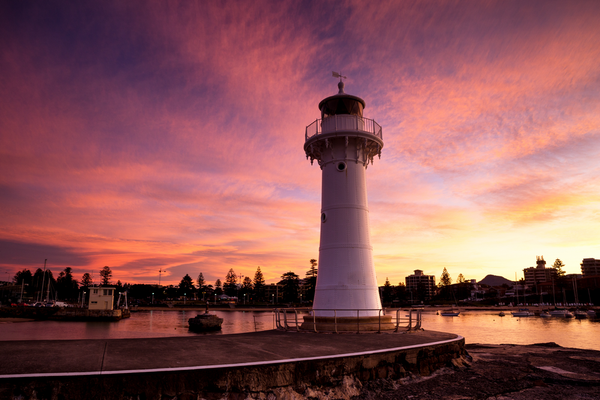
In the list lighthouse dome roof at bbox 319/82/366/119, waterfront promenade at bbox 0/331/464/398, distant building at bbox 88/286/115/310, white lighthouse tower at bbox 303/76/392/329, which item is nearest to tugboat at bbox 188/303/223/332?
distant building at bbox 88/286/115/310

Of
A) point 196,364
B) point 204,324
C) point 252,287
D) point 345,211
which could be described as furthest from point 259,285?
point 196,364

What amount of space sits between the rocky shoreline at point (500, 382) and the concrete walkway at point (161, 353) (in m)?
0.97

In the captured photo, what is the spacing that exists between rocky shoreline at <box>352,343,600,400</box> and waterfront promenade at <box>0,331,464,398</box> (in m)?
0.39

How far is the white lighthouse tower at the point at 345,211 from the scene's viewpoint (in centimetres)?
1616

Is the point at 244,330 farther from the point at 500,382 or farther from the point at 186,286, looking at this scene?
the point at 186,286

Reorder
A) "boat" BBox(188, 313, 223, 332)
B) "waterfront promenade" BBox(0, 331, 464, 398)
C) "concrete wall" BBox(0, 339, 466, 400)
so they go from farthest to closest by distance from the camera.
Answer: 1. "boat" BBox(188, 313, 223, 332)
2. "waterfront promenade" BBox(0, 331, 464, 398)
3. "concrete wall" BBox(0, 339, 466, 400)

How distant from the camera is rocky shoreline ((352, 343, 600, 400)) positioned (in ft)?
31.6

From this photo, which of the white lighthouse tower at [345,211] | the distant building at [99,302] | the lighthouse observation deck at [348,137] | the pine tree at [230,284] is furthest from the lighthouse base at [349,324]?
the pine tree at [230,284]

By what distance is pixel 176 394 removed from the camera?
23.1 ft

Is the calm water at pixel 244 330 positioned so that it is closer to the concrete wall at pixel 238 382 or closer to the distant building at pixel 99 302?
the distant building at pixel 99 302

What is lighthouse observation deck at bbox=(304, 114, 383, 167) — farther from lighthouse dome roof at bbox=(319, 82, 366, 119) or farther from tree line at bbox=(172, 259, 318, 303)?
tree line at bbox=(172, 259, 318, 303)

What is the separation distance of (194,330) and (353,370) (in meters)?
45.2

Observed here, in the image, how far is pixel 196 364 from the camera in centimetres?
769

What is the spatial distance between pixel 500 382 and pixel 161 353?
9.49 meters
